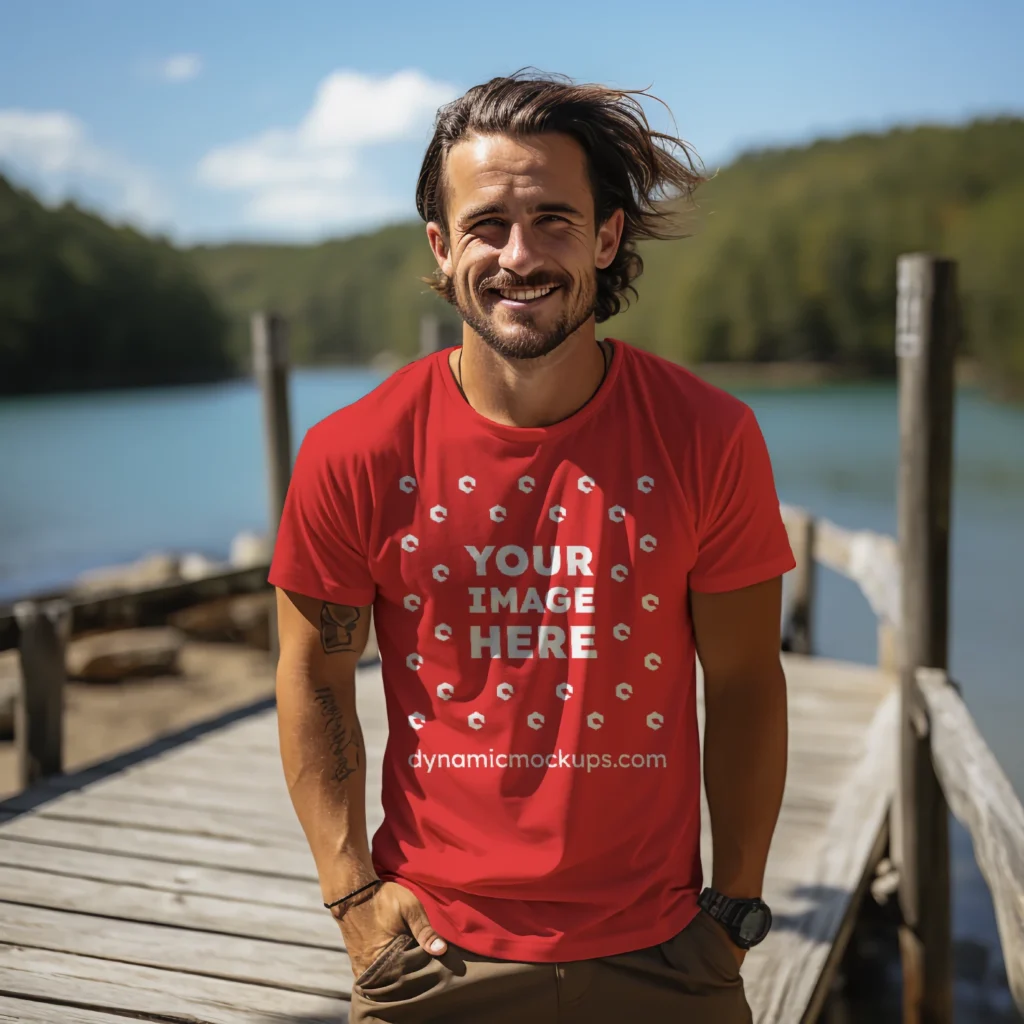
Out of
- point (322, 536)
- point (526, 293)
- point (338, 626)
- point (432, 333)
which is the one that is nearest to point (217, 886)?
point (338, 626)

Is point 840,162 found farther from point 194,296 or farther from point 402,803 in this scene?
point 402,803

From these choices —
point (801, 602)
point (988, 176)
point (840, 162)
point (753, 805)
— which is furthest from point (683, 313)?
point (753, 805)

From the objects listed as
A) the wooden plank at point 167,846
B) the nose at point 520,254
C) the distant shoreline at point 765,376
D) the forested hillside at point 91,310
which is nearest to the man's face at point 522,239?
the nose at point 520,254

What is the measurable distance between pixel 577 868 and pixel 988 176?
9912 cm

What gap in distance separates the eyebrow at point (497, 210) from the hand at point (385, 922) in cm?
99

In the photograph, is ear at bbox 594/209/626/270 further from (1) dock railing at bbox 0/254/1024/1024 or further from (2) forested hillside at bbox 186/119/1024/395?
(2) forested hillside at bbox 186/119/1024/395

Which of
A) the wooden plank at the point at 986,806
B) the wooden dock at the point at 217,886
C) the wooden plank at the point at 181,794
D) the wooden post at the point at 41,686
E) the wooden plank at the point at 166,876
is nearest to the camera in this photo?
the wooden plank at the point at 986,806

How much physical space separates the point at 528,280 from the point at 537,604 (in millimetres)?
467

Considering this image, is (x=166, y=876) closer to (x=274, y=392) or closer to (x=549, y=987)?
(x=549, y=987)

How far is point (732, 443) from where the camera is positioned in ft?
5.39

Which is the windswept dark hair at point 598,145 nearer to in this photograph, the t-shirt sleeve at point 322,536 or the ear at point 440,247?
the ear at point 440,247

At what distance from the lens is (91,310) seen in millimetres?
75562

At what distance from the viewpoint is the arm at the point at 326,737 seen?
172 cm

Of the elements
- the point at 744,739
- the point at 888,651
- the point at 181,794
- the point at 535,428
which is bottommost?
the point at 888,651
